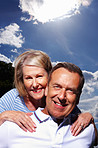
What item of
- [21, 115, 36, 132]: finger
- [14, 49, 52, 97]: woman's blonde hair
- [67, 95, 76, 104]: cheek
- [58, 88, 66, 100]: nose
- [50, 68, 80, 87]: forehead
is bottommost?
[21, 115, 36, 132]: finger

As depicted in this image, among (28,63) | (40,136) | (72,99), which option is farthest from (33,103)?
(72,99)

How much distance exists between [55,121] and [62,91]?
1.77 feet

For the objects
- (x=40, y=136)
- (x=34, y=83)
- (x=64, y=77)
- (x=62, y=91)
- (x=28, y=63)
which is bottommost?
(x=40, y=136)

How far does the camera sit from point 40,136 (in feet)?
9.15

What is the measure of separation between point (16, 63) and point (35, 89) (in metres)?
0.95

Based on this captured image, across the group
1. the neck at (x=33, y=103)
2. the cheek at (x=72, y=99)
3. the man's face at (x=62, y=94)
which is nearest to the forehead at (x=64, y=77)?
the man's face at (x=62, y=94)

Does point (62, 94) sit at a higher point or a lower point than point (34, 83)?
lower

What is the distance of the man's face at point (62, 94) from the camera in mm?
2775

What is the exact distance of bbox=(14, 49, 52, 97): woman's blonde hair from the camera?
14.6 ft

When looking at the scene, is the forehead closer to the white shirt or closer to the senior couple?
the senior couple

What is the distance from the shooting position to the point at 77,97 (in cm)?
299

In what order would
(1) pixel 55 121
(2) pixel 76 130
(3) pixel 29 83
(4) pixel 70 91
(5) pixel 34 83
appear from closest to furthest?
1. (4) pixel 70 91
2. (1) pixel 55 121
3. (2) pixel 76 130
4. (5) pixel 34 83
5. (3) pixel 29 83

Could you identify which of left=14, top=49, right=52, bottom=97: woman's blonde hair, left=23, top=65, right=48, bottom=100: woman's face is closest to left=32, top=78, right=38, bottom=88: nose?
left=23, top=65, right=48, bottom=100: woman's face

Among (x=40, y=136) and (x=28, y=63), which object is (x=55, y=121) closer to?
(x=40, y=136)
